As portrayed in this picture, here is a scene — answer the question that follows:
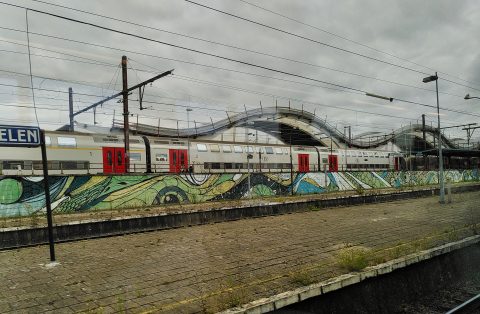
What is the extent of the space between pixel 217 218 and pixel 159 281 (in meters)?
7.36

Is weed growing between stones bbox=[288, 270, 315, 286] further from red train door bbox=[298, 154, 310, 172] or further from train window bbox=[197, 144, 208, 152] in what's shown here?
red train door bbox=[298, 154, 310, 172]

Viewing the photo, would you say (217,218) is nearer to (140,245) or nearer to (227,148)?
(140,245)

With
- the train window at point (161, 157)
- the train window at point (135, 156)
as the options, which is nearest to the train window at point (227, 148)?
the train window at point (161, 157)

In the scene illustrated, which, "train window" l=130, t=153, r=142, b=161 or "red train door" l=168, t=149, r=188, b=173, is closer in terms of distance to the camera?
"train window" l=130, t=153, r=142, b=161

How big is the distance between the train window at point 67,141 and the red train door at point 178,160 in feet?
21.7

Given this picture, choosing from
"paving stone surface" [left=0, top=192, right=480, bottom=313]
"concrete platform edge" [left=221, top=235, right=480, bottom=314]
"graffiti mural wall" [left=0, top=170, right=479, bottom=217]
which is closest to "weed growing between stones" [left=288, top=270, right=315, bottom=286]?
"paving stone surface" [left=0, top=192, right=480, bottom=313]

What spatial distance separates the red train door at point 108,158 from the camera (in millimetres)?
22484

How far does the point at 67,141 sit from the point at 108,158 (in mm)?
2756

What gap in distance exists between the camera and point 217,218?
13.4 metres

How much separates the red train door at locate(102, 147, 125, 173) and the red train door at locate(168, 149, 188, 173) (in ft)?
11.7

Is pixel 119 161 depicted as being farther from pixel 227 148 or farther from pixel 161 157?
pixel 227 148

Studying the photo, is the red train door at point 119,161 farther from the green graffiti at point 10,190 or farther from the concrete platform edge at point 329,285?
the concrete platform edge at point 329,285

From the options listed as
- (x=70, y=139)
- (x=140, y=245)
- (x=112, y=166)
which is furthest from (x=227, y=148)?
(x=140, y=245)

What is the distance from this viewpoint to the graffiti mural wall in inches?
531
